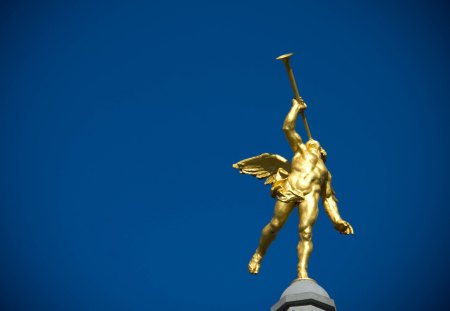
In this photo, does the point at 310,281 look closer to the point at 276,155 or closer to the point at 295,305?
the point at 295,305

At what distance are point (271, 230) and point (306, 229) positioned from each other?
865 mm

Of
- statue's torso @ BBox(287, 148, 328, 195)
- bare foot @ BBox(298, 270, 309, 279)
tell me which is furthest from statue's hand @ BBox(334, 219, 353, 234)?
bare foot @ BBox(298, 270, 309, 279)

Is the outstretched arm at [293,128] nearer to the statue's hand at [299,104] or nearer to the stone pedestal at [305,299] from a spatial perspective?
the statue's hand at [299,104]

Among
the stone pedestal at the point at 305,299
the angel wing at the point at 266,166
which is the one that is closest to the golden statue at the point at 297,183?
the angel wing at the point at 266,166

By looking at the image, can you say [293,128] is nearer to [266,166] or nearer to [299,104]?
[299,104]

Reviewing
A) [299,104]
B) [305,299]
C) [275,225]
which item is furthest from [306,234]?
[299,104]

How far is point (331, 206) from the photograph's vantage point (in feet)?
52.3

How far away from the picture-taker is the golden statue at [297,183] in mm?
14922

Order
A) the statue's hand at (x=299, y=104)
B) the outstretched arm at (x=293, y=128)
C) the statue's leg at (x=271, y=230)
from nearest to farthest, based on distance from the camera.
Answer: the statue's leg at (x=271, y=230) → the outstretched arm at (x=293, y=128) → the statue's hand at (x=299, y=104)

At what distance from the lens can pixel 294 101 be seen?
52.2ft

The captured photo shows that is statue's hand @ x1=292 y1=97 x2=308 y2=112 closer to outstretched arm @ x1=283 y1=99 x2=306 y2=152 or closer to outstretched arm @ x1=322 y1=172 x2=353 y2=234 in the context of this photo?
outstretched arm @ x1=283 y1=99 x2=306 y2=152

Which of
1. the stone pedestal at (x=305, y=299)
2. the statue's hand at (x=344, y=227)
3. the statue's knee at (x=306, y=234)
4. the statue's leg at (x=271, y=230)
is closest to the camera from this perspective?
the stone pedestal at (x=305, y=299)

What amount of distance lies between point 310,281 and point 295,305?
31.4 inches

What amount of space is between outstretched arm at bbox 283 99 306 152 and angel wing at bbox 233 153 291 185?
59cm
